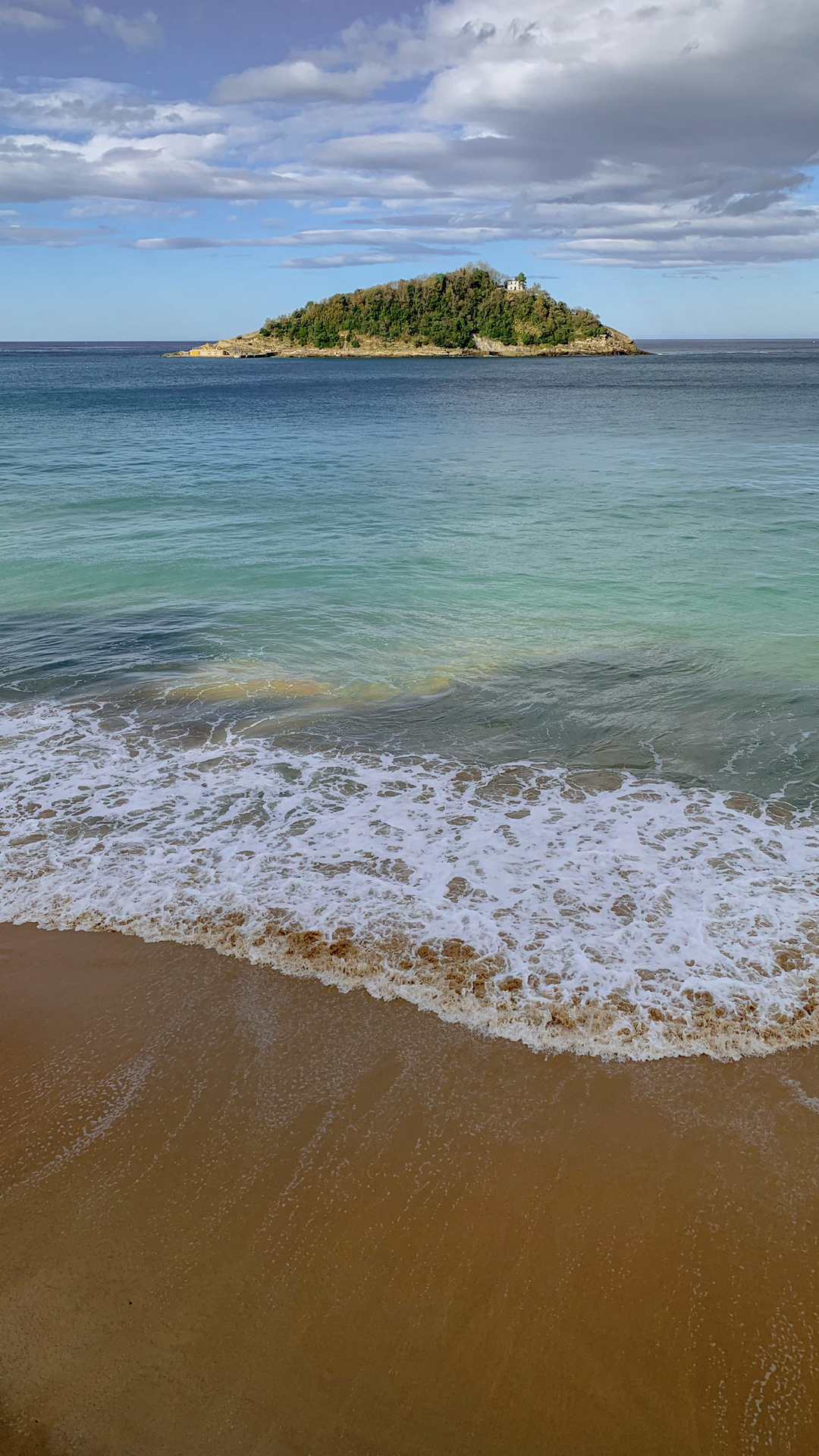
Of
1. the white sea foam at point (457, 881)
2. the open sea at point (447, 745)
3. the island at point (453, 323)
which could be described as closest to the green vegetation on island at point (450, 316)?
the island at point (453, 323)

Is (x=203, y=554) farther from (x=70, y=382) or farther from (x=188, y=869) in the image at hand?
(x=70, y=382)

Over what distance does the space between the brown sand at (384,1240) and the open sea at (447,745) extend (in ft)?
1.55

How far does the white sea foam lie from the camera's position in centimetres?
485

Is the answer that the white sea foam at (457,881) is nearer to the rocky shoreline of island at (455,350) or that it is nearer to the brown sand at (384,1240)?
the brown sand at (384,1240)

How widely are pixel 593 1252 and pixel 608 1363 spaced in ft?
1.36

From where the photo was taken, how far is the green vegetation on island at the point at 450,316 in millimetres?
148375

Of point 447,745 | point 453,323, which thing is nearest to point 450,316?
point 453,323

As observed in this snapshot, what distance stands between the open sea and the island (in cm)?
14020

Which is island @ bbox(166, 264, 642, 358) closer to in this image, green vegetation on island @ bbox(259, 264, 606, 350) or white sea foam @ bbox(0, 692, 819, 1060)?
green vegetation on island @ bbox(259, 264, 606, 350)

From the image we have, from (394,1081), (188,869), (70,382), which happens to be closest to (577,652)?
(188,869)

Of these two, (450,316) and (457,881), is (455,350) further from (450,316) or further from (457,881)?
(457,881)

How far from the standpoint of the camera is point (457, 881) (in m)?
5.92

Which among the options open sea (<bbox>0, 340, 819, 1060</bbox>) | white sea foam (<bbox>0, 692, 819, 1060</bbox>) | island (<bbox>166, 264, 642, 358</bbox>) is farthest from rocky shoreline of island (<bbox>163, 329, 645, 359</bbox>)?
white sea foam (<bbox>0, 692, 819, 1060</bbox>)

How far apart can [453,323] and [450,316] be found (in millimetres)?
2732
